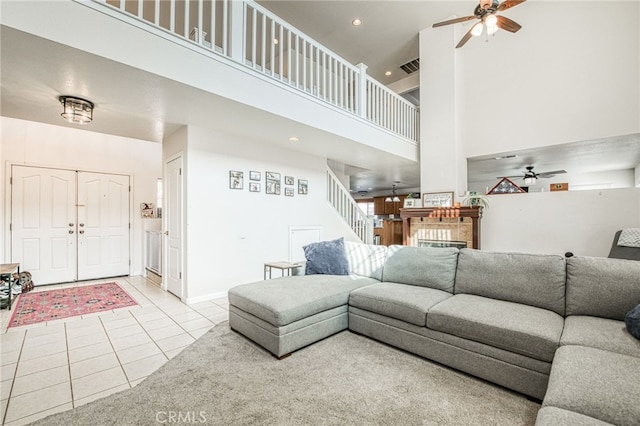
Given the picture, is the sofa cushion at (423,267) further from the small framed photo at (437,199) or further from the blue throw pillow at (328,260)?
the small framed photo at (437,199)

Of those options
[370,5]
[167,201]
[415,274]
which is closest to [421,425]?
[415,274]

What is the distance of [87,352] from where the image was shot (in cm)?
254

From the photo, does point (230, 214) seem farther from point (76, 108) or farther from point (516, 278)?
point (516, 278)

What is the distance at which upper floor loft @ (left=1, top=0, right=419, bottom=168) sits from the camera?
207 centimetres

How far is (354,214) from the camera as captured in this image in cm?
646

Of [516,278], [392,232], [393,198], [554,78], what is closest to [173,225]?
[516,278]

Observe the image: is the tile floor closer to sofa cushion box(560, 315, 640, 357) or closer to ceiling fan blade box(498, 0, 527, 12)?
sofa cushion box(560, 315, 640, 357)

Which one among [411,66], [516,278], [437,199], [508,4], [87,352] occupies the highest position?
[411,66]

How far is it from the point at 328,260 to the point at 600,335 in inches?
91.5

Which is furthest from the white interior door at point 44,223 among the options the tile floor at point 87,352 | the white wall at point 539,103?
the white wall at point 539,103

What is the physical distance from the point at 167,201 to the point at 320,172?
2798mm

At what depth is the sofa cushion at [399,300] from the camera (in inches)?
93.4

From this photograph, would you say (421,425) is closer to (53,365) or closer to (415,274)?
(415,274)

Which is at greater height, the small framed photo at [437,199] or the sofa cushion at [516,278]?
the small framed photo at [437,199]
